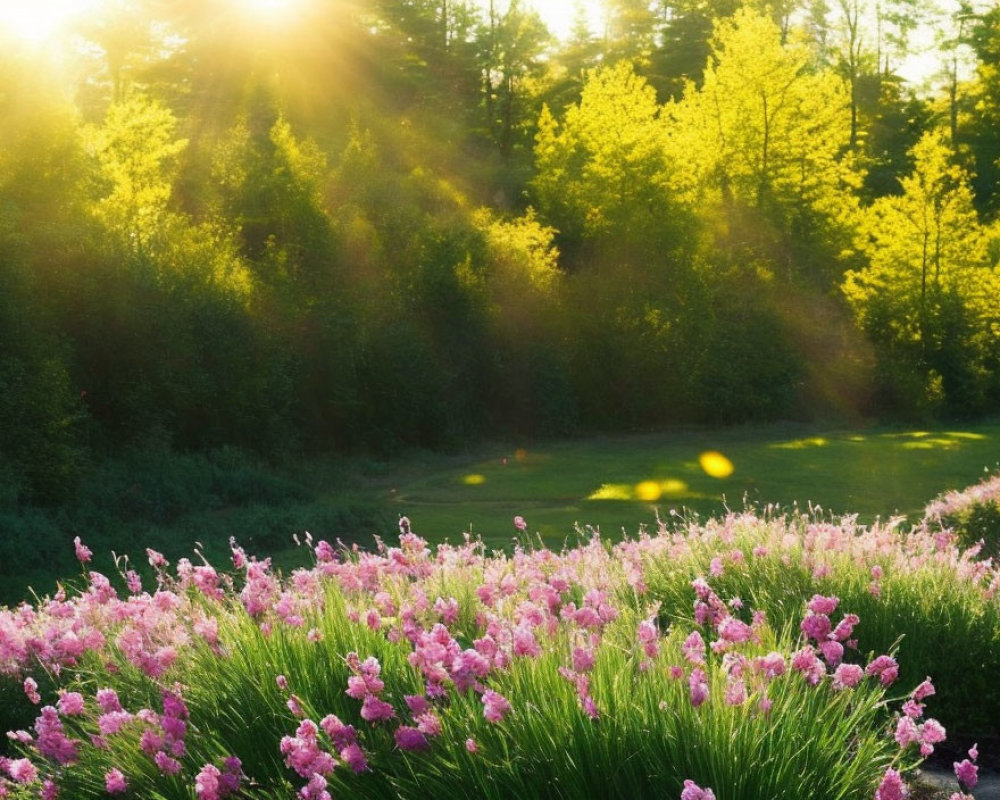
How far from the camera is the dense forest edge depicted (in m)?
21.4

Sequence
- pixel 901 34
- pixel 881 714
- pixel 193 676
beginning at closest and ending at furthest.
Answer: pixel 193 676 < pixel 881 714 < pixel 901 34

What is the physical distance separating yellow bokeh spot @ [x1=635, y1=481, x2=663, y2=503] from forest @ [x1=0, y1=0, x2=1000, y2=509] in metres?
7.74

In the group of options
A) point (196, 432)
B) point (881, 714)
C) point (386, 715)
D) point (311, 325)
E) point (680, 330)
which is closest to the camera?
point (386, 715)

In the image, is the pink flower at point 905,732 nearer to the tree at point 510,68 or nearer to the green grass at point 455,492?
the green grass at point 455,492

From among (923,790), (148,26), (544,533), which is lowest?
(544,533)

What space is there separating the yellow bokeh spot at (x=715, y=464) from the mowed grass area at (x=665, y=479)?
0.03 m

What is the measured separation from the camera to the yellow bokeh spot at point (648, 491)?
69.4 feet

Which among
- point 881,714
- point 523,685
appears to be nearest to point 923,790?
point 881,714

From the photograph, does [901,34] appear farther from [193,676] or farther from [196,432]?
[193,676]

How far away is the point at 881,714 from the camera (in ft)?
17.2

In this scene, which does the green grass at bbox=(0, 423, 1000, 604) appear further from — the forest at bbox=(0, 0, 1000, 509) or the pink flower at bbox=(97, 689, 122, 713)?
the pink flower at bbox=(97, 689, 122, 713)

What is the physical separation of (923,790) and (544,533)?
1209cm

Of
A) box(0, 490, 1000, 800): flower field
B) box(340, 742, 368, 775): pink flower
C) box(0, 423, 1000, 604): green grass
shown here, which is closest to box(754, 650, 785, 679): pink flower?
box(0, 490, 1000, 800): flower field

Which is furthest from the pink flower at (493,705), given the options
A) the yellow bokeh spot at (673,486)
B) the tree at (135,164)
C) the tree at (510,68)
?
the tree at (510,68)
